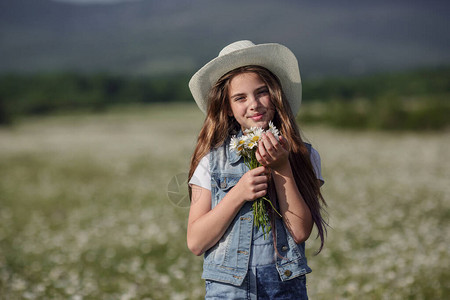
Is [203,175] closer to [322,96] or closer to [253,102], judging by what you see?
[253,102]

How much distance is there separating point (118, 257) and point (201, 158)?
4321 mm

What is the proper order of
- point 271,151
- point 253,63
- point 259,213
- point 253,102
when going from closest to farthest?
point 271,151 → point 259,213 → point 253,102 → point 253,63

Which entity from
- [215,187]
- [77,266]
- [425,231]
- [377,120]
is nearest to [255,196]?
[215,187]

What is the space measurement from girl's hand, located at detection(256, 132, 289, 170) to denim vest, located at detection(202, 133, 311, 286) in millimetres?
289

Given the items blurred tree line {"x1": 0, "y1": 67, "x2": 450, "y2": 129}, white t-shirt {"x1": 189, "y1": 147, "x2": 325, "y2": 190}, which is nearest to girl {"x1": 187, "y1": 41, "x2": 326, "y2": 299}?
white t-shirt {"x1": 189, "y1": 147, "x2": 325, "y2": 190}

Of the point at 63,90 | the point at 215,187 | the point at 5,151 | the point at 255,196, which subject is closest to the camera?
the point at 255,196

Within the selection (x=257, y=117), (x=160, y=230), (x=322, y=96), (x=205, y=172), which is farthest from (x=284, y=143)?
(x=322, y=96)

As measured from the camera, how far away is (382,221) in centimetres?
823

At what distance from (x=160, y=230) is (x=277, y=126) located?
555 cm

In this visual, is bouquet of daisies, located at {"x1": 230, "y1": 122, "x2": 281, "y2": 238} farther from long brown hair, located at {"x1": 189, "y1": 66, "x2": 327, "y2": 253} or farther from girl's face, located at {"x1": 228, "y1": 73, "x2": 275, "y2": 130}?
girl's face, located at {"x1": 228, "y1": 73, "x2": 275, "y2": 130}

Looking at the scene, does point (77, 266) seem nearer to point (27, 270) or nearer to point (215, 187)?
point (27, 270)

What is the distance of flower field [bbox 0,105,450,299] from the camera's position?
5.11m

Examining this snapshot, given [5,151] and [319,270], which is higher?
[5,151]

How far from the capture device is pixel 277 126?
2.66m
